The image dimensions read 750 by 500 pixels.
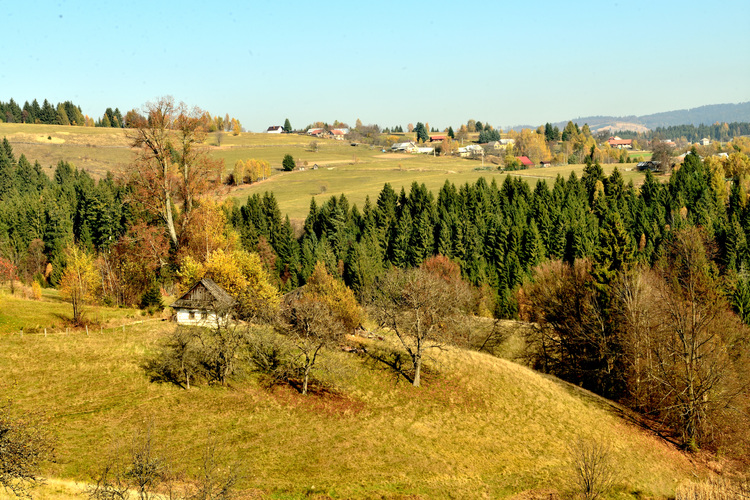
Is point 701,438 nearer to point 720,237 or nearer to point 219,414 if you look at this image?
point 219,414

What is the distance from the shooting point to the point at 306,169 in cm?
17438

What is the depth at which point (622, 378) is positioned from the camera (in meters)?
50.1

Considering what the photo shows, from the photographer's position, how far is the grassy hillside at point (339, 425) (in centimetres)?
2936

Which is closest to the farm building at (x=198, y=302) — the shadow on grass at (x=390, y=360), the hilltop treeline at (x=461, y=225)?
the shadow on grass at (x=390, y=360)

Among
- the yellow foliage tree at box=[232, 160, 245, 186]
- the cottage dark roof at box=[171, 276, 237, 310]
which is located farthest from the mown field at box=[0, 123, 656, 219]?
the cottage dark roof at box=[171, 276, 237, 310]

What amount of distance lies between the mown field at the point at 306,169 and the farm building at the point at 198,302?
2933 inches

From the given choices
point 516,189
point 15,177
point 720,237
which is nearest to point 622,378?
point 720,237

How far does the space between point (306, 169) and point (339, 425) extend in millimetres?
145051

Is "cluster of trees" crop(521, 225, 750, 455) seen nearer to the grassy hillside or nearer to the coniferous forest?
the coniferous forest

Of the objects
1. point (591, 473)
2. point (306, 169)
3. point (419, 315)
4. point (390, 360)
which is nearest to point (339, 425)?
point (390, 360)

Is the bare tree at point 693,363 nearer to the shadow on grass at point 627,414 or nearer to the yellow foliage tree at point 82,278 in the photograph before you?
the shadow on grass at point 627,414

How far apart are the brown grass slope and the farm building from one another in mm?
2391

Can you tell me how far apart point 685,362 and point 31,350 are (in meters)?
47.3

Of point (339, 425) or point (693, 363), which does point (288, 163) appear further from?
point (339, 425)
